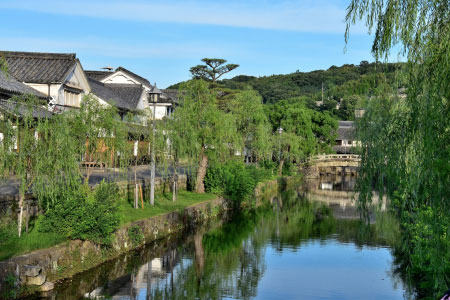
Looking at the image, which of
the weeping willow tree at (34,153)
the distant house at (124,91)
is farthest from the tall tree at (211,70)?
the weeping willow tree at (34,153)

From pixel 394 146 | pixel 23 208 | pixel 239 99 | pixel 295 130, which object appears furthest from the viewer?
pixel 295 130

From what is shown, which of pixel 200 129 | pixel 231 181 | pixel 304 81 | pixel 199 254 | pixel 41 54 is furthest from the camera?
pixel 304 81

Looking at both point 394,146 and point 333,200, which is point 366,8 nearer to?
point 394,146

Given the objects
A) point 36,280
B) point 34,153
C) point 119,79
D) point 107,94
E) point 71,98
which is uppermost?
point 119,79

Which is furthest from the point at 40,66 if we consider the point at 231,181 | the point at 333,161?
the point at 333,161

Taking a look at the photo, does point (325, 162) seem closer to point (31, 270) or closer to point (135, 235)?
point (135, 235)

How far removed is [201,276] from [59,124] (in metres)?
6.84

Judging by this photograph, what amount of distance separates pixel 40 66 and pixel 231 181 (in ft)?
45.7

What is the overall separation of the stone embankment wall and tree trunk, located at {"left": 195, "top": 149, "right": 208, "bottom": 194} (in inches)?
214

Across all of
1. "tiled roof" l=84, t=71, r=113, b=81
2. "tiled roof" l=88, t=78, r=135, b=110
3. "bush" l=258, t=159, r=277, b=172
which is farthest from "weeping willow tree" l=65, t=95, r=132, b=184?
"tiled roof" l=84, t=71, r=113, b=81

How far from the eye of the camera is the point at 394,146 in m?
11.7

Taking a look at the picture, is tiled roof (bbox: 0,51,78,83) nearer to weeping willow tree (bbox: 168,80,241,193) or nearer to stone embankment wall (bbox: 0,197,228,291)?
weeping willow tree (bbox: 168,80,241,193)

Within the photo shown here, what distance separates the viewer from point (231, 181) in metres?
32.5

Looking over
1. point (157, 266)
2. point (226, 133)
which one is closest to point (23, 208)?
point (157, 266)
